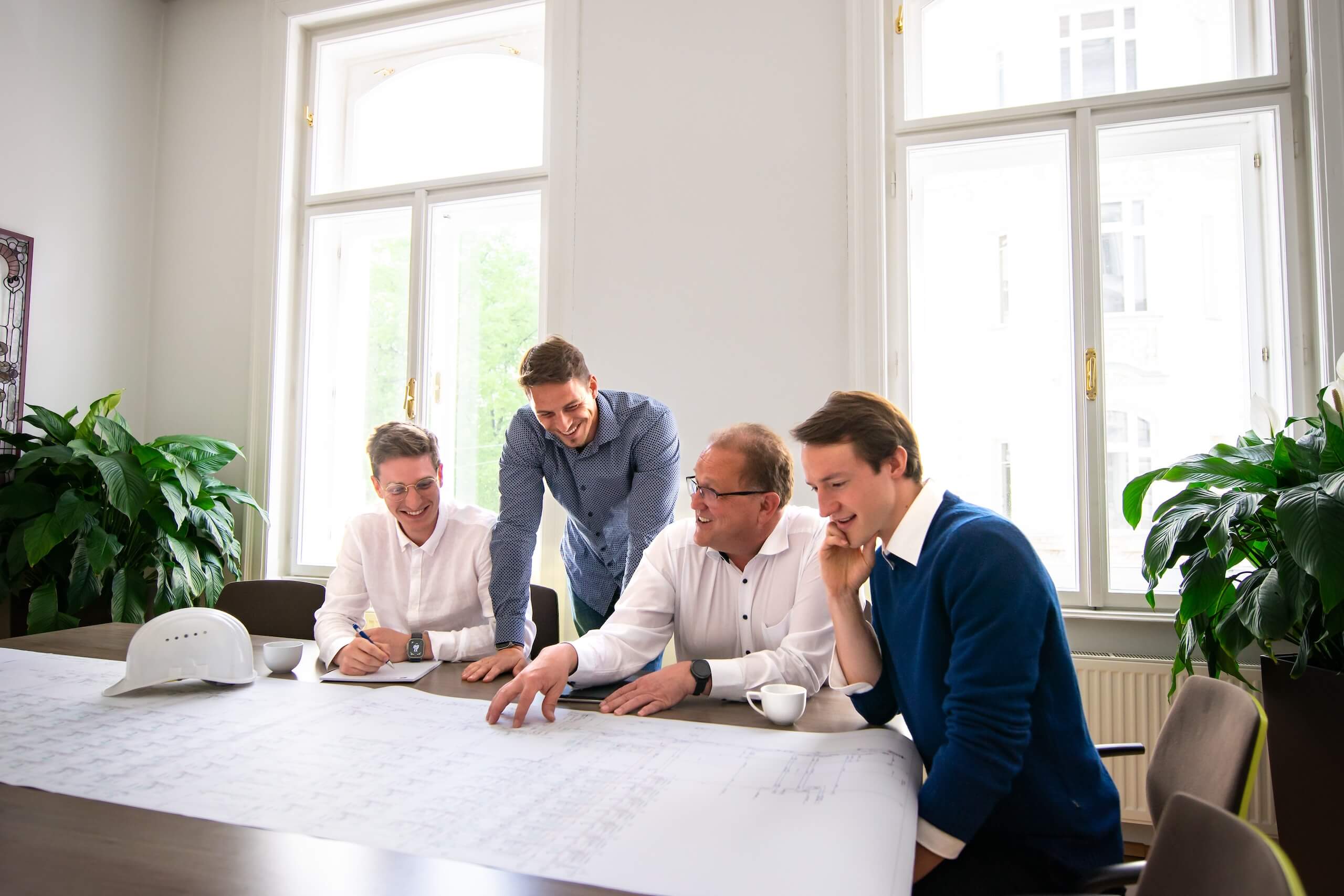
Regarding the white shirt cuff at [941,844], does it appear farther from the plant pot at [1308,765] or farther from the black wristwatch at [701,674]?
the plant pot at [1308,765]

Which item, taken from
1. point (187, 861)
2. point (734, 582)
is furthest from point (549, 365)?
point (187, 861)

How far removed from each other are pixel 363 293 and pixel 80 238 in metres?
1.30

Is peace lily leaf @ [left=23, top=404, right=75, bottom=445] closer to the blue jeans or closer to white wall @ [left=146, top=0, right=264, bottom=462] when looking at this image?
white wall @ [left=146, top=0, right=264, bottom=462]

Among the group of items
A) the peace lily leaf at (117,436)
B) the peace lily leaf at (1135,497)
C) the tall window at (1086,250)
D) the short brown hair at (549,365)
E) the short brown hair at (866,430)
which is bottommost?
the peace lily leaf at (1135,497)

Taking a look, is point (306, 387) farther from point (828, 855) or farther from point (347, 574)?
point (828, 855)

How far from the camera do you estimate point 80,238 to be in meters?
4.00

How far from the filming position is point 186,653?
1.66 meters

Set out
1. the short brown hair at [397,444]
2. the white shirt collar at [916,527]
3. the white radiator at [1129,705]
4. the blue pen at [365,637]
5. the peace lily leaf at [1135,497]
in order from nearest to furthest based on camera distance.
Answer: the white shirt collar at [916,527] < the blue pen at [365,637] < the short brown hair at [397,444] < the peace lily leaf at [1135,497] < the white radiator at [1129,705]

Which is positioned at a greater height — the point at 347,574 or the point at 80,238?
the point at 80,238

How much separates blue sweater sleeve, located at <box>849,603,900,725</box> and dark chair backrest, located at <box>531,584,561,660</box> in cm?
118

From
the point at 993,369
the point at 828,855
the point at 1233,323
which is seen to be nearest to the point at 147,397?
the point at 993,369

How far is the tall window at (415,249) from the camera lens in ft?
12.8

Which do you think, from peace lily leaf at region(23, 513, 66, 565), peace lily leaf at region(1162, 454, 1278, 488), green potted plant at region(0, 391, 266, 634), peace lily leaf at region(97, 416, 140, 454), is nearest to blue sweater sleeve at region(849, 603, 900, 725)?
peace lily leaf at region(1162, 454, 1278, 488)

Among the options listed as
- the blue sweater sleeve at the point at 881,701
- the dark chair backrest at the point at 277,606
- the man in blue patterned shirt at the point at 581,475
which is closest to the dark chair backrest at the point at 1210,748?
the blue sweater sleeve at the point at 881,701
